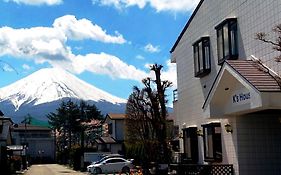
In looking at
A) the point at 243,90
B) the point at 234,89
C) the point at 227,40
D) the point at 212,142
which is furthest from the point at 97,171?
the point at 243,90

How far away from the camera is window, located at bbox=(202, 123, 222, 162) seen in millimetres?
21359

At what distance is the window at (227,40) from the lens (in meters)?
19.8

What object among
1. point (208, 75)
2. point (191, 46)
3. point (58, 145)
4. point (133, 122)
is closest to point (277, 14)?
point (208, 75)

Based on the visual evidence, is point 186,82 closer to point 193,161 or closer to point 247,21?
point 193,161

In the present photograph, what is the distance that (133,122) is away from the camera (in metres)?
43.0

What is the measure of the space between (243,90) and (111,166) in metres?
28.5

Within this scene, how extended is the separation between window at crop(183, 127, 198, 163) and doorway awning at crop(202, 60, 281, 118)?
621cm

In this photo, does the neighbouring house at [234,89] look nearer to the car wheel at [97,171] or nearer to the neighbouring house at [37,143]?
the car wheel at [97,171]

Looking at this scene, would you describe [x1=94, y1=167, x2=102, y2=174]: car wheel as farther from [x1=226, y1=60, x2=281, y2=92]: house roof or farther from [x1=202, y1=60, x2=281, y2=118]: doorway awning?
[x1=226, y1=60, x2=281, y2=92]: house roof

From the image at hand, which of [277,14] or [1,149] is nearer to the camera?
[277,14]

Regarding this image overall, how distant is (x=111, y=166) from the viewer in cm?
4347

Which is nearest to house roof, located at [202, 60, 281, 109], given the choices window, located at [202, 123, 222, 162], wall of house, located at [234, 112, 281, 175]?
wall of house, located at [234, 112, 281, 175]

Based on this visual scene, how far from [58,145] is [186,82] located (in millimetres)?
81757

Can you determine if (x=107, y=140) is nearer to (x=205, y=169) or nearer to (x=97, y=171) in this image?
(x=97, y=171)
